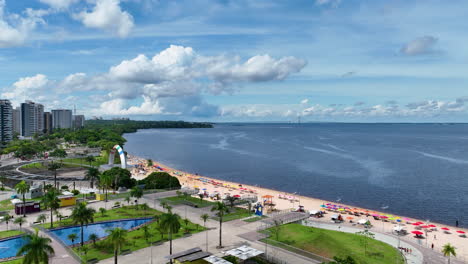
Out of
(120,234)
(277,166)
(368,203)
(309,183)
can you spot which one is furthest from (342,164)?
(120,234)

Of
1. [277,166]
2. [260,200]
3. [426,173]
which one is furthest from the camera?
[277,166]

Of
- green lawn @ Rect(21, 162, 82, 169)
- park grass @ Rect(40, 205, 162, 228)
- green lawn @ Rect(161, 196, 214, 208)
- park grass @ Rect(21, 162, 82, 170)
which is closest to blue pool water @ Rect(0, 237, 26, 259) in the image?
park grass @ Rect(40, 205, 162, 228)

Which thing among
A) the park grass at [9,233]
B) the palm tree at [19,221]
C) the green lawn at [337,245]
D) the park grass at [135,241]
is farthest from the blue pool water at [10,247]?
the green lawn at [337,245]

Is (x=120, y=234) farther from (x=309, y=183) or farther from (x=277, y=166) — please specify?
(x=277, y=166)

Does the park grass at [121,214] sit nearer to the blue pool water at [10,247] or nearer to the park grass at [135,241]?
the park grass at [135,241]

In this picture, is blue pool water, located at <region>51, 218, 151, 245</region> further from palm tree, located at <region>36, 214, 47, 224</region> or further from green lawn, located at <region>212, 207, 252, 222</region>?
green lawn, located at <region>212, 207, 252, 222</region>

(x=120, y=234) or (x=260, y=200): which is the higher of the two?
(x=120, y=234)

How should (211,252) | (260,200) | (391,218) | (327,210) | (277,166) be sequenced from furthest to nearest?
Answer: (277,166) → (260,200) → (327,210) → (391,218) → (211,252)
